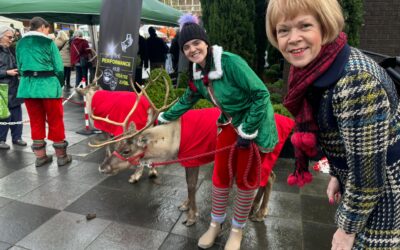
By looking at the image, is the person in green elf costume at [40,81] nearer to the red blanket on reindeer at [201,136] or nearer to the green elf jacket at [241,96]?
the red blanket on reindeer at [201,136]

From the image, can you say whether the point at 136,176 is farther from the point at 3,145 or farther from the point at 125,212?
the point at 3,145

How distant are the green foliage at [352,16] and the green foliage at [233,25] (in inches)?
93.3

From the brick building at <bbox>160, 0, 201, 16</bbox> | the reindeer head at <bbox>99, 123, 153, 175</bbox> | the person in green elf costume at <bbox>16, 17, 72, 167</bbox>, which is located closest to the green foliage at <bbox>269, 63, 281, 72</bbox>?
the person in green elf costume at <bbox>16, 17, 72, 167</bbox>

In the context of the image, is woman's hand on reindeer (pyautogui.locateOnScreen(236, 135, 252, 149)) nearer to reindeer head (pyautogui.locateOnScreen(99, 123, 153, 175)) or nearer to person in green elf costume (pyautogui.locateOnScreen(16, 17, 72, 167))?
reindeer head (pyautogui.locateOnScreen(99, 123, 153, 175))

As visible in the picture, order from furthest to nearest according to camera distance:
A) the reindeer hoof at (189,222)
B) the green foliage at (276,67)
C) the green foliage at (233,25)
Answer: the green foliage at (276,67) → the green foliage at (233,25) → the reindeer hoof at (189,222)

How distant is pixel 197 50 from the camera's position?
9.47 ft

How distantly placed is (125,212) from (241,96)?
7.43 ft

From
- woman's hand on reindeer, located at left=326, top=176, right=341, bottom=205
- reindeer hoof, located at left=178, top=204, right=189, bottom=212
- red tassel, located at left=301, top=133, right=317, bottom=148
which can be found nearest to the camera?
red tassel, located at left=301, top=133, right=317, bottom=148

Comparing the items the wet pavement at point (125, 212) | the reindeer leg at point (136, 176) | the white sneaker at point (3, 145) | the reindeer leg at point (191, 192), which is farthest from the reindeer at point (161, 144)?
the white sneaker at point (3, 145)

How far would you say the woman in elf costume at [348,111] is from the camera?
1277 millimetres

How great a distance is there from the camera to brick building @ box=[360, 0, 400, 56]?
816cm

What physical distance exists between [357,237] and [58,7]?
8309 mm

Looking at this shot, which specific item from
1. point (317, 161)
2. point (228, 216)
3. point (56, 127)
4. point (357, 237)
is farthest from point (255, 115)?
point (56, 127)

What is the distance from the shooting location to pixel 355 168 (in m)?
1.33
